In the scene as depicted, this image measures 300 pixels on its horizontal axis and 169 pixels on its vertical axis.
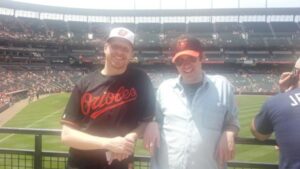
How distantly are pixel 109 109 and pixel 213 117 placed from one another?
3.08 feet

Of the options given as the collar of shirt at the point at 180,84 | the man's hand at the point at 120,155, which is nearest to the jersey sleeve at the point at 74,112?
the man's hand at the point at 120,155

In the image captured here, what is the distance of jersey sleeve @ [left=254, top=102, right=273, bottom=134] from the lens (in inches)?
143

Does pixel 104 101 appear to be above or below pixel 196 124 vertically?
above

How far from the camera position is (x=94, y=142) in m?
3.63

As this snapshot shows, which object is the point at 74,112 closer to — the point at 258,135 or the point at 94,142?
the point at 94,142

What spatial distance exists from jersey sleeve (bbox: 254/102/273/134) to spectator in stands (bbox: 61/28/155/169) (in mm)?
968

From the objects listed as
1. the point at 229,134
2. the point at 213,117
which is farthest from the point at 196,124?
the point at 229,134

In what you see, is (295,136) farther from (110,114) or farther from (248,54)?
(248,54)

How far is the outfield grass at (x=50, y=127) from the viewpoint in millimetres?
17038

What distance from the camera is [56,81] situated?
60.2m

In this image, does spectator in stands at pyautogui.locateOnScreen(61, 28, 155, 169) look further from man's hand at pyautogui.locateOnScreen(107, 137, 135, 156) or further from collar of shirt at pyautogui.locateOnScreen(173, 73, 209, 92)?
collar of shirt at pyautogui.locateOnScreen(173, 73, 209, 92)

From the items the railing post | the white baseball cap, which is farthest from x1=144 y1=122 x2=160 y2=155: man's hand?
the railing post

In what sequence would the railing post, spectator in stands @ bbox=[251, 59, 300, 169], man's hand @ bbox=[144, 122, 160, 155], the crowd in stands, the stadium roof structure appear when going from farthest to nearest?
the stadium roof structure < the crowd in stands < the railing post < man's hand @ bbox=[144, 122, 160, 155] < spectator in stands @ bbox=[251, 59, 300, 169]

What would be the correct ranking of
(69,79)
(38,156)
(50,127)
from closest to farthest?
(38,156) → (50,127) → (69,79)
